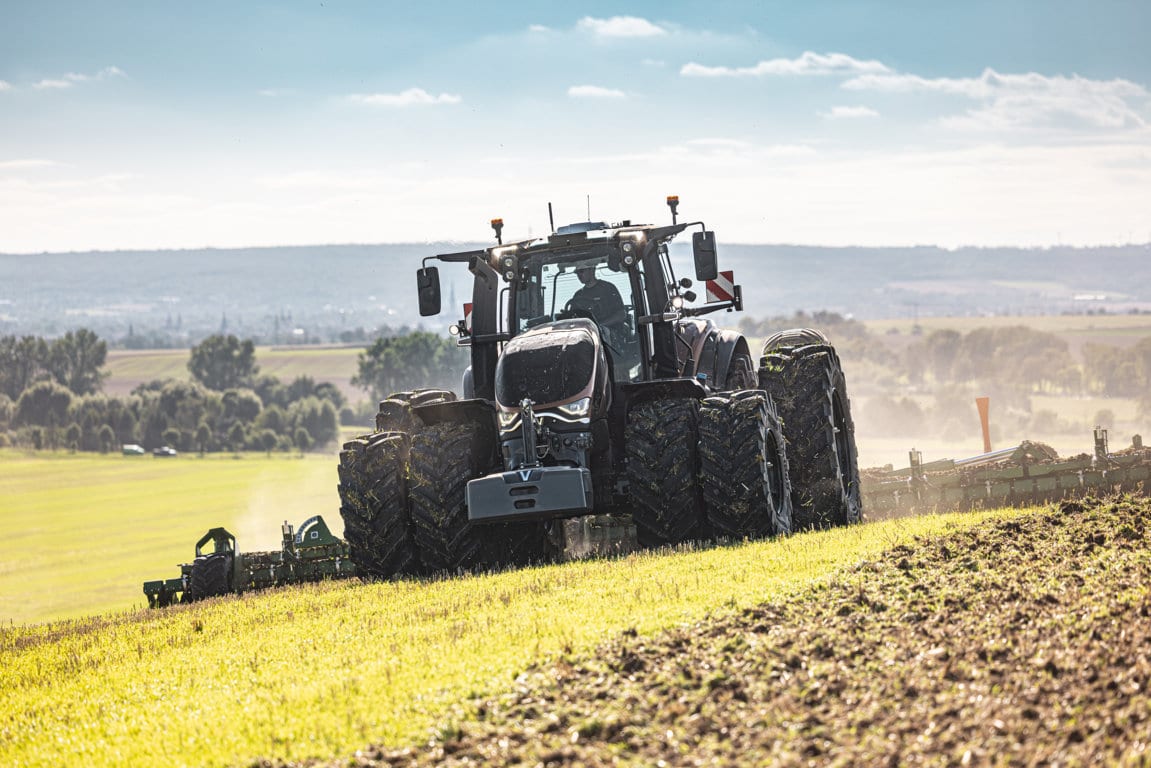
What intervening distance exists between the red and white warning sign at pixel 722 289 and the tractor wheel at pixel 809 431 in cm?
128

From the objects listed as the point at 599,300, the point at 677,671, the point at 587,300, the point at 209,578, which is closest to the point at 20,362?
the point at 209,578

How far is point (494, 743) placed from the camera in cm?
689

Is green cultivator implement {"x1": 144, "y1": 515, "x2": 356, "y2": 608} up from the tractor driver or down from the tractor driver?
down

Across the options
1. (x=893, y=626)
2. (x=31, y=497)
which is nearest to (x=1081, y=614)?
(x=893, y=626)

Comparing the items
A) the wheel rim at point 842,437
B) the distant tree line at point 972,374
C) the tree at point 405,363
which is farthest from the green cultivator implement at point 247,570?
the tree at point 405,363

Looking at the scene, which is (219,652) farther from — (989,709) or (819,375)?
(819,375)

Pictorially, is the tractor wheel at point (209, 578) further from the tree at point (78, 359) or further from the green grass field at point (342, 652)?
the tree at point (78, 359)

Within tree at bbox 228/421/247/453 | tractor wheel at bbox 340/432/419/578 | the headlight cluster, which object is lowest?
tree at bbox 228/421/247/453

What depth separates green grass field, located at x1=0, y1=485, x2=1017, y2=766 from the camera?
25.0 ft

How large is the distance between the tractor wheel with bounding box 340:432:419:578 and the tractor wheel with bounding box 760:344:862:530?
15.2 feet

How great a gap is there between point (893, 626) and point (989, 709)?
1.76 m

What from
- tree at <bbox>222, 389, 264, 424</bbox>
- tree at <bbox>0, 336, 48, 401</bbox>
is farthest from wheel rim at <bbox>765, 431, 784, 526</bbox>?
tree at <bbox>0, 336, 48, 401</bbox>

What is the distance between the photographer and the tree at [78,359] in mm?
178375

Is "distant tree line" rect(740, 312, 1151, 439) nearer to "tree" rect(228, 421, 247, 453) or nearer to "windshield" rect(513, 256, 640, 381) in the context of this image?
"tree" rect(228, 421, 247, 453)
